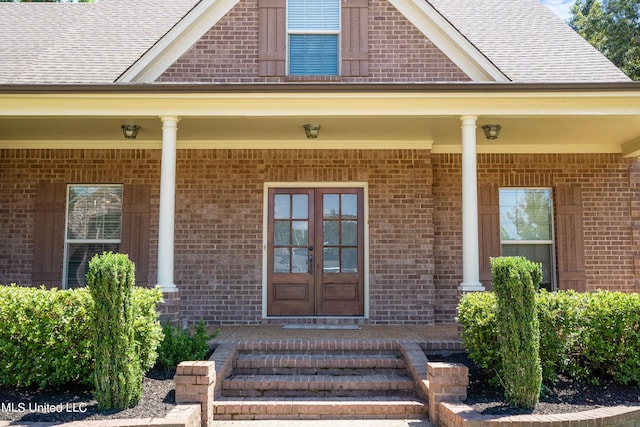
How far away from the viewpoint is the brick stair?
5109 millimetres

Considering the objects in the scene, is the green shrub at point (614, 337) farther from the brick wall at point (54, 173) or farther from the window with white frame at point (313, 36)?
the brick wall at point (54, 173)

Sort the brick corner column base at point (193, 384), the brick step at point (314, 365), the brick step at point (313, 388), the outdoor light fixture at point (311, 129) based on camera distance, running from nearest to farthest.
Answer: the brick corner column base at point (193, 384) → the brick step at point (313, 388) → the brick step at point (314, 365) → the outdoor light fixture at point (311, 129)

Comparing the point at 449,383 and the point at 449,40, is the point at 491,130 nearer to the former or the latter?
the point at 449,40

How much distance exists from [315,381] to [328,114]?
3256 mm

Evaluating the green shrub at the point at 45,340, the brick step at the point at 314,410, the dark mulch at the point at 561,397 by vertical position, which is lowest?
the brick step at the point at 314,410

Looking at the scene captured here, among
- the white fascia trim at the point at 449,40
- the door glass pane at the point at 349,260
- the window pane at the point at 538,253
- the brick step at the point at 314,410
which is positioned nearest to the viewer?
the brick step at the point at 314,410

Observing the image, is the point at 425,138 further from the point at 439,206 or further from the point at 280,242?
the point at 280,242

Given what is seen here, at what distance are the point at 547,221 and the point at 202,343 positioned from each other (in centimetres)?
612

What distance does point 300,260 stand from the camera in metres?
8.39

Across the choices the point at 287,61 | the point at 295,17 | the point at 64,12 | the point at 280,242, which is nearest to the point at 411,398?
the point at 280,242

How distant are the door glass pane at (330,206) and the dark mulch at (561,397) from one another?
12.1 feet

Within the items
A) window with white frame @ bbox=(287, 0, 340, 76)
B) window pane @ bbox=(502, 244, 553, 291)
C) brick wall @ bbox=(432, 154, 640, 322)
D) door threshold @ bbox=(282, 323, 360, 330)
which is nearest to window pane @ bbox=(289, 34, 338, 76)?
window with white frame @ bbox=(287, 0, 340, 76)

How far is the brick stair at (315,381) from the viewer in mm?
5109

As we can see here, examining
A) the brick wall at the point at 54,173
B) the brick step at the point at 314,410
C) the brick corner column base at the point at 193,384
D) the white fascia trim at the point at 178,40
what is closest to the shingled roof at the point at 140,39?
the white fascia trim at the point at 178,40
